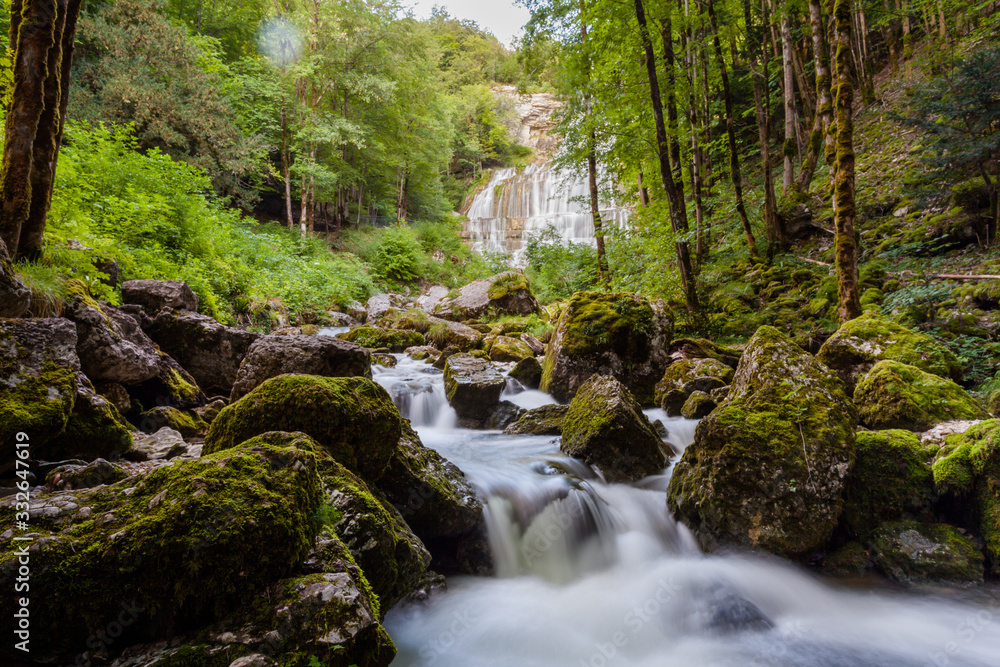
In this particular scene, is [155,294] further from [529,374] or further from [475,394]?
[529,374]

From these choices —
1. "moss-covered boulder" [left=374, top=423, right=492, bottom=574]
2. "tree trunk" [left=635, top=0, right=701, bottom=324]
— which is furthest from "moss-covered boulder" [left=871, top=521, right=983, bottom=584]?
"tree trunk" [left=635, top=0, right=701, bottom=324]

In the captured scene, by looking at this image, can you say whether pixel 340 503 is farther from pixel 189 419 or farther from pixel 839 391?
pixel 839 391

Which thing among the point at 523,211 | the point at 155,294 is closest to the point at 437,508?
the point at 155,294

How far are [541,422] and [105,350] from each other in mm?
5236

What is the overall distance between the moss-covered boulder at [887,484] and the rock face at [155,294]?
8.97 m

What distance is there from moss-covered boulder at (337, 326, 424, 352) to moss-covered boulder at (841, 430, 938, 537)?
1049 centimetres

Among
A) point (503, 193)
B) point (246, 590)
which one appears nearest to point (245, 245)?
point (246, 590)

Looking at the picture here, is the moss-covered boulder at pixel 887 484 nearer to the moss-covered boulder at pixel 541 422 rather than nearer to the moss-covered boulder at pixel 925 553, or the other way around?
the moss-covered boulder at pixel 925 553

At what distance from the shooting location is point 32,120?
4.06 m

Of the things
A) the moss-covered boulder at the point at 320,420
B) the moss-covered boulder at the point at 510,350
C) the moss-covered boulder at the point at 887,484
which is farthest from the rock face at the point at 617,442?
the moss-covered boulder at the point at 510,350

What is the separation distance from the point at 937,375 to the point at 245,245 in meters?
15.1

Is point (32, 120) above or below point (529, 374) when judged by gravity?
above

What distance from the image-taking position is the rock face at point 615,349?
802 centimetres

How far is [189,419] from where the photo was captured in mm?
4977
